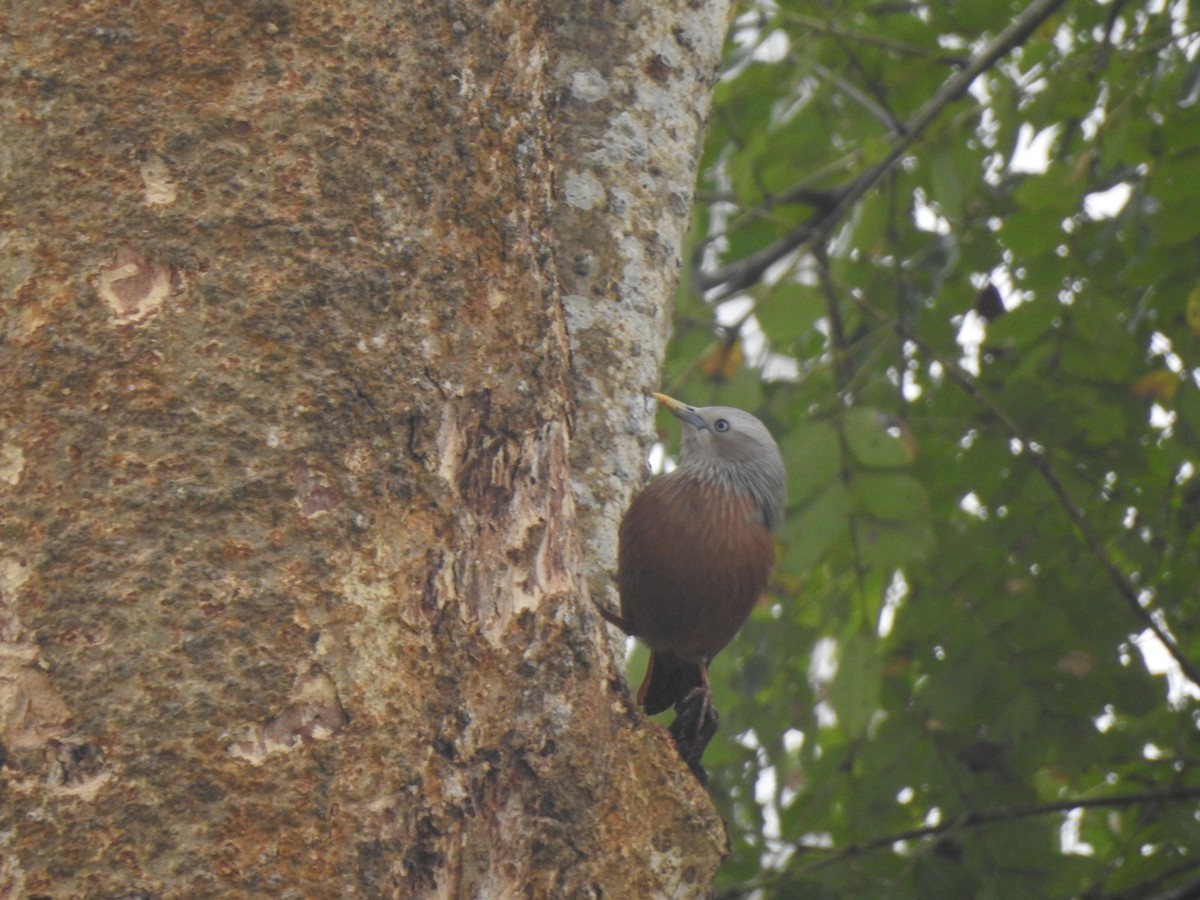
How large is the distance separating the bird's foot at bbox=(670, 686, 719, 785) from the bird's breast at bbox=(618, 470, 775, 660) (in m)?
0.75

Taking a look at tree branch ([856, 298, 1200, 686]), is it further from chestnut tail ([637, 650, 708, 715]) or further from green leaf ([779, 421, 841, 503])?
chestnut tail ([637, 650, 708, 715])

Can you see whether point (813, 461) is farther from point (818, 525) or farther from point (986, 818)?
point (986, 818)

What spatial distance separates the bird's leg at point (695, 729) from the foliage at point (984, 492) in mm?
996

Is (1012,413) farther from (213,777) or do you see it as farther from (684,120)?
(213,777)

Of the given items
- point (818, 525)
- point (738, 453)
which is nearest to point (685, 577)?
point (818, 525)

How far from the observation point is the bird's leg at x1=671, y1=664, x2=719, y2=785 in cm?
236

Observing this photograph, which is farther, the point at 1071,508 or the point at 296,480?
the point at 1071,508

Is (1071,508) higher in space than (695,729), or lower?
lower

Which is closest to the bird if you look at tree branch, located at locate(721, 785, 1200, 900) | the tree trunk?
tree branch, located at locate(721, 785, 1200, 900)

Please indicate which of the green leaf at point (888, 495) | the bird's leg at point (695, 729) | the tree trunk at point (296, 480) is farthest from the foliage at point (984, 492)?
the tree trunk at point (296, 480)

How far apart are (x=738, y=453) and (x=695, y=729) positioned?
1883mm

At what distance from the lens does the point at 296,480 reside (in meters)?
1.78

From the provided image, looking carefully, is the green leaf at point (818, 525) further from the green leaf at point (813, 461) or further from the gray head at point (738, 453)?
the gray head at point (738, 453)

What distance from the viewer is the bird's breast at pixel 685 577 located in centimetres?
365
